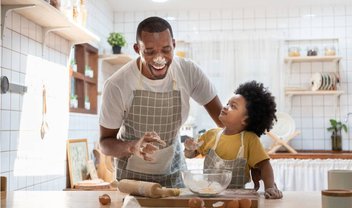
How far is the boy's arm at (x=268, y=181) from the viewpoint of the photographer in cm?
136

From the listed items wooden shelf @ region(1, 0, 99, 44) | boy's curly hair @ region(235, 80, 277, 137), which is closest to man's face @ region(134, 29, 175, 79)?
boy's curly hair @ region(235, 80, 277, 137)

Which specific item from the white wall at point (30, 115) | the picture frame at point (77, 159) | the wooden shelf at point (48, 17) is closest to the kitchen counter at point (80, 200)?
the white wall at point (30, 115)

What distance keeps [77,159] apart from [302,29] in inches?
111

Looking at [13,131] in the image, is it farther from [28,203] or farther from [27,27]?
[28,203]

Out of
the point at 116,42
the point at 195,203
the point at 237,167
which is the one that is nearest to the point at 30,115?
the point at 237,167

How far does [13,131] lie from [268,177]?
4.74 ft

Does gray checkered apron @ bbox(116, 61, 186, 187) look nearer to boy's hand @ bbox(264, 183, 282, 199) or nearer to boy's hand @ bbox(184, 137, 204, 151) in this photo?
boy's hand @ bbox(184, 137, 204, 151)

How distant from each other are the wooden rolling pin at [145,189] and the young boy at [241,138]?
0.44m

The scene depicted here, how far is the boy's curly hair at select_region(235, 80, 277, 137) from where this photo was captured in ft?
5.97

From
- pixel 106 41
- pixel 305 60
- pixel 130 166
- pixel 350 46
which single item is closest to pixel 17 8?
pixel 130 166

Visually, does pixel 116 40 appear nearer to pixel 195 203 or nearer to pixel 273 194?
pixel 273 194

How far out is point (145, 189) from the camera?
1271mm

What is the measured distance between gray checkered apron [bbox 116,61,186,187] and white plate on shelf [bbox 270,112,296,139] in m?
2.63

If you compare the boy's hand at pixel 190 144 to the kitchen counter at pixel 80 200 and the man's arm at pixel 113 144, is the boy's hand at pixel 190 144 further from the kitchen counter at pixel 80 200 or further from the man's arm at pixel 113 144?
the kitchen counter at pixel 80 200
